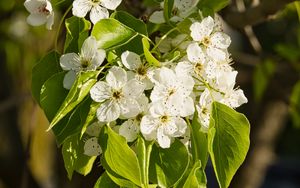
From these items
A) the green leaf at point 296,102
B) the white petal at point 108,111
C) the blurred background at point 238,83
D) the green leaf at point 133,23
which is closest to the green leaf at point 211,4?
the green leaf at point 133,23

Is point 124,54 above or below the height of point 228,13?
above

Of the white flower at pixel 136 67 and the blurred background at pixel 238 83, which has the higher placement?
the white flower at pixel 136 67

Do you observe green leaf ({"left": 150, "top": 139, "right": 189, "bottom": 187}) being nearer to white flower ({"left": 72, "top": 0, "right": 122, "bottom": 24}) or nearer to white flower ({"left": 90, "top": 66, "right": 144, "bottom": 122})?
white flower ({"left": 90, "top": 66, "right": 144, "bottom": 122})

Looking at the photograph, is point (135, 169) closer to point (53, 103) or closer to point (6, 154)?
point (53, 103)

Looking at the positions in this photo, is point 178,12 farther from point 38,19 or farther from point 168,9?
point 38,19

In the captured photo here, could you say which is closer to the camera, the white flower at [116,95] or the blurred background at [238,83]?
the white flower at [116,95]

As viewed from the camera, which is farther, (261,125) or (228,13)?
(261,125)

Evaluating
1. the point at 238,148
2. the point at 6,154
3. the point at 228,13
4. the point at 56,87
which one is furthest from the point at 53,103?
the point at 6,154

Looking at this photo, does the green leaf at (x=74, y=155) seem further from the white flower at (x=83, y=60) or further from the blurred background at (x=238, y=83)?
the blurred background at (x=238, y=83)
